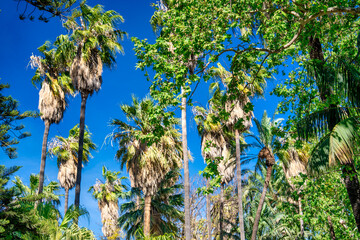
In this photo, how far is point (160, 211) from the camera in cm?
2236

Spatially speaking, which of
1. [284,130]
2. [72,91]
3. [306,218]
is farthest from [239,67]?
[72,91]

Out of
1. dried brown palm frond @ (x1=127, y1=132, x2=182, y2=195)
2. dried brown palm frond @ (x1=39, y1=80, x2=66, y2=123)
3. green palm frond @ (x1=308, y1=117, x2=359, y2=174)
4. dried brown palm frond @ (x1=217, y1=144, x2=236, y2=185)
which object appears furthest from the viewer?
dried brown palm frond @ (x1=217, y1=144, x2=236, y2=185)

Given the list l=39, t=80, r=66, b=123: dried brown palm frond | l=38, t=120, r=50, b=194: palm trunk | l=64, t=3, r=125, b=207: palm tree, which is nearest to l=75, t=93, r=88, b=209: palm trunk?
l=64, t=3, r=125, b=207: palm tree

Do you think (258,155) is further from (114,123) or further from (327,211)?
(114,123)

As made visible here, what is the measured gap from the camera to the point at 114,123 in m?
21.4

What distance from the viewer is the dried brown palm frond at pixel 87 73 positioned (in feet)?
67.3

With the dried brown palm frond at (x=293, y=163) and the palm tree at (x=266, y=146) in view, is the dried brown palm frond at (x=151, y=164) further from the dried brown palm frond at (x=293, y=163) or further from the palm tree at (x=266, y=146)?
the dried brown palm frond at (x=293, y=163)

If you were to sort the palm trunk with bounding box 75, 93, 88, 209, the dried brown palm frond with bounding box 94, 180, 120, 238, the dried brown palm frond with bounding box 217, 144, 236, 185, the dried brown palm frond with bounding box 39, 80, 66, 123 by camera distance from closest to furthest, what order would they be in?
the palm trunk with bounding box 75, 93, 88, 209, the dried brown palm frond with bounding box 39, 80, 66, 123, the dried brown palm frond with bounding box 217, 144, 236, 185, the dried brown palm frond with bounding box 94, 180, 120, 238

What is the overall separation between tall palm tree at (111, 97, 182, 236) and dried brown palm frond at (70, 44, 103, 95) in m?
2.23

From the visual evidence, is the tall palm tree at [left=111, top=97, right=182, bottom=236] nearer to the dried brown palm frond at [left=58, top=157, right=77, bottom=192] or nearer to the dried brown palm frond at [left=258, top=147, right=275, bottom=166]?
the dried brown palm frond at [left=258, top=147, right=275, bottom=166]

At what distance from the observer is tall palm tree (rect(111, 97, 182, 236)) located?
20672 millimetres

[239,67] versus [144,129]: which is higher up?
[144,129]

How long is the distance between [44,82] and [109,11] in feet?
22.3

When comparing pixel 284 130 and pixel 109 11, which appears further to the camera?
pixel 109 11
